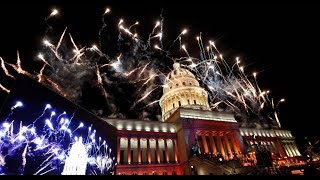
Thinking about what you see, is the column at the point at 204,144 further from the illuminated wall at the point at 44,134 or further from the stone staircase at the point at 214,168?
the illuminated wall at the point at 44,134

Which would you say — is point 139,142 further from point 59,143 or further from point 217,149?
point 59,143

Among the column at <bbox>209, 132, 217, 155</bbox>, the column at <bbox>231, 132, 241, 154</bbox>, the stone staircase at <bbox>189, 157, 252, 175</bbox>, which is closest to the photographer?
the stone staircase at <bbox>189, 157, 252, 175</bbox>

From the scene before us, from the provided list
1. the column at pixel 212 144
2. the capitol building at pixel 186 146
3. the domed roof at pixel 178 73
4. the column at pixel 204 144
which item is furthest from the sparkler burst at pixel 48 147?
the domed roof at pixel 178 73

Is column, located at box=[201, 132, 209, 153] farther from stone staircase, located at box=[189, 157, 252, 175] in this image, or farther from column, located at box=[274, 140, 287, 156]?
column, located at box=[274, 140, 287, 156]

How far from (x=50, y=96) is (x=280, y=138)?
2577 inches

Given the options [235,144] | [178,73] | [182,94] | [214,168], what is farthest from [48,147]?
[178,73]

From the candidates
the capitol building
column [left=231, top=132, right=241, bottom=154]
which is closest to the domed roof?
the capitol building

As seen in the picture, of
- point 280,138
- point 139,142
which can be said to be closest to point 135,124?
point 139,142

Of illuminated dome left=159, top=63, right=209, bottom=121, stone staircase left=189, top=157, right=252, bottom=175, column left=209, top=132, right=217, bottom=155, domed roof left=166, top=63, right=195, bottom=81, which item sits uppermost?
domed roof left=166, top=63, right=195, bottom=81

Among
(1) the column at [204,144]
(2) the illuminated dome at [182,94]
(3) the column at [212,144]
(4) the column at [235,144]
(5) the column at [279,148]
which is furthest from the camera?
(2) the illuminated dome at [182,94]

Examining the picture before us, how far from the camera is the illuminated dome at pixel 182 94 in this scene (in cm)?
6372

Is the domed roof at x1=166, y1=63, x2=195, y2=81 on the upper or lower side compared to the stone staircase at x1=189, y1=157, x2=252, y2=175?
upper

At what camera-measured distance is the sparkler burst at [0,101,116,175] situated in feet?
54.2

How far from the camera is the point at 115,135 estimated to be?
3969cm
